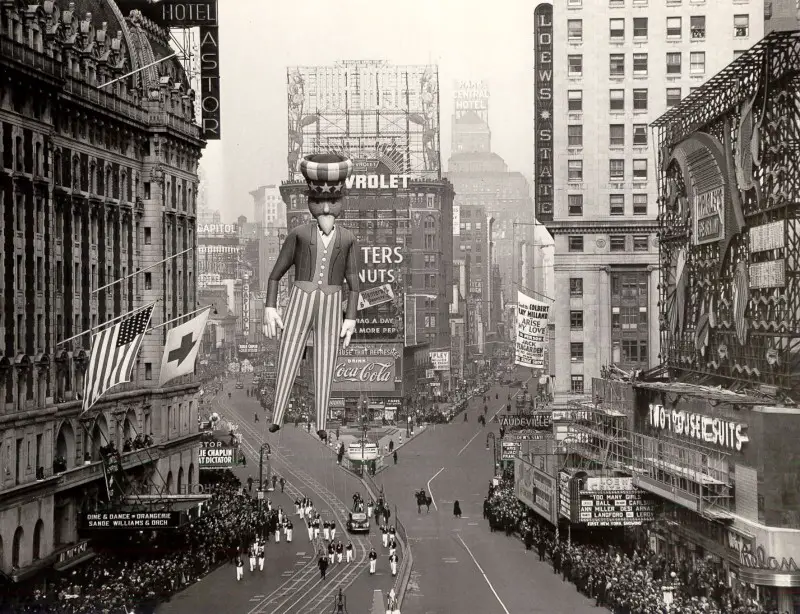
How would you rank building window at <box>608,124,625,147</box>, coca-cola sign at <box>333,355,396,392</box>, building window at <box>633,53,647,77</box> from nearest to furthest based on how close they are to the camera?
1. building window at <box>633,53,647,77</box>
2. building window at <box>608,124,625,147</box>
3. coca-cola sign at <box>333,355,396,392</box>

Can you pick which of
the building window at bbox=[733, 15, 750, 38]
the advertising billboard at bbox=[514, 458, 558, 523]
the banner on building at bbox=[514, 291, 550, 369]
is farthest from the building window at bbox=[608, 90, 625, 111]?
the advertising billboard at bbox=[514, 458, 558, 523]

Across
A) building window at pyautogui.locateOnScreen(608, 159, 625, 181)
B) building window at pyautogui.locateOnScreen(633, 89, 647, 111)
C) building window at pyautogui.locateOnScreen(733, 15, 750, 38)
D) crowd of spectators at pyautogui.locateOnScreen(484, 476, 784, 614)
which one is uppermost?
building window at pyautogui.locateOnScreen(733, 15, 750, 38)

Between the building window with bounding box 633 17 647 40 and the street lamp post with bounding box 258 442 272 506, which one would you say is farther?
the building window with bounding box 633 17 647 40

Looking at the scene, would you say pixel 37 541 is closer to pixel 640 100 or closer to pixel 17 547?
pixel 17 547

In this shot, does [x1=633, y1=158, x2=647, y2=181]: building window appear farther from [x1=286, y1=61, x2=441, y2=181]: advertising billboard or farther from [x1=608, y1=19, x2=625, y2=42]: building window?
[x1=286, y1=61, x2=441, y2=181]: advertising billboard

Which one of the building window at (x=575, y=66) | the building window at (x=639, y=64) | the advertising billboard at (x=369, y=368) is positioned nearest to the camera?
the building window at (x=639, y=64)

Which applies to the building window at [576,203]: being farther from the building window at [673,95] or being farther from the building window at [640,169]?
the building window at [673,95]

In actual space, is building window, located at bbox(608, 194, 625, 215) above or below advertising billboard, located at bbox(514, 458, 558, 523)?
above

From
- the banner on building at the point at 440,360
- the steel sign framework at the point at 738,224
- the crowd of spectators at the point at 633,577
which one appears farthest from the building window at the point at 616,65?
the banner on building at the point at 440,360
